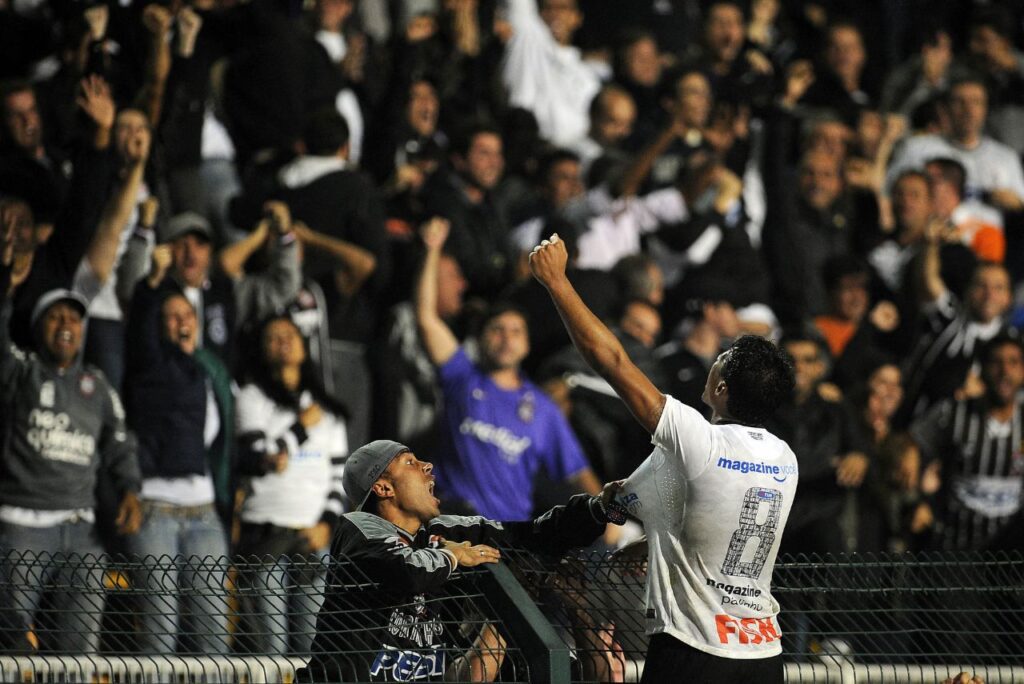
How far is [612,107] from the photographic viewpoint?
37.7 feet

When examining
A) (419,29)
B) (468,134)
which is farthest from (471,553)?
(419,29)

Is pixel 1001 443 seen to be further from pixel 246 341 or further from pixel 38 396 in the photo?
pixel 38 396

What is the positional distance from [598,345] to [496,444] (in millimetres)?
4025

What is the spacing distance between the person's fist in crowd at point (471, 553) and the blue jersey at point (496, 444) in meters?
3.37

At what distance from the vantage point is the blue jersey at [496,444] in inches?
343

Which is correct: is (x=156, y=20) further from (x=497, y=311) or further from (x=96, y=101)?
(x=497, y=311)

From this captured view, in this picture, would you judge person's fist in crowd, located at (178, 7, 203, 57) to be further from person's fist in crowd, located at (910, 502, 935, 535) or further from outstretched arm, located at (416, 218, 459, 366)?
person's fist in crowd, located at (910, 502, 935, 535)

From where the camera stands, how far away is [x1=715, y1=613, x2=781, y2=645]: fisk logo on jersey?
4887 millimetres

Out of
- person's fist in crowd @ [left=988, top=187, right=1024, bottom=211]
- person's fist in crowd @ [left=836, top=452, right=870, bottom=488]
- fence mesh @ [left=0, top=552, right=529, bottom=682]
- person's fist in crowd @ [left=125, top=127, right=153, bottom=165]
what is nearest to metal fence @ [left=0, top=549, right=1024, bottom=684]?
fence mesh @ [left=0, top=552, right=529, bottom=682]

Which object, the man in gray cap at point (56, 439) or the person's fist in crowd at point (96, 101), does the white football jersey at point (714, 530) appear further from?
the person's fist in crowd at point (96, 101)

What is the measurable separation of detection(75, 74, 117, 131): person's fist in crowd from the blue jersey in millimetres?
2286

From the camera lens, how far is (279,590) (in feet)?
20.1

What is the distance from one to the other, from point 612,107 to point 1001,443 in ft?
11.9

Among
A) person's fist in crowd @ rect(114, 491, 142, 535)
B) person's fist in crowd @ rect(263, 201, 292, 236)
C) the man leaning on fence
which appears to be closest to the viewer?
the man leaning on fence
